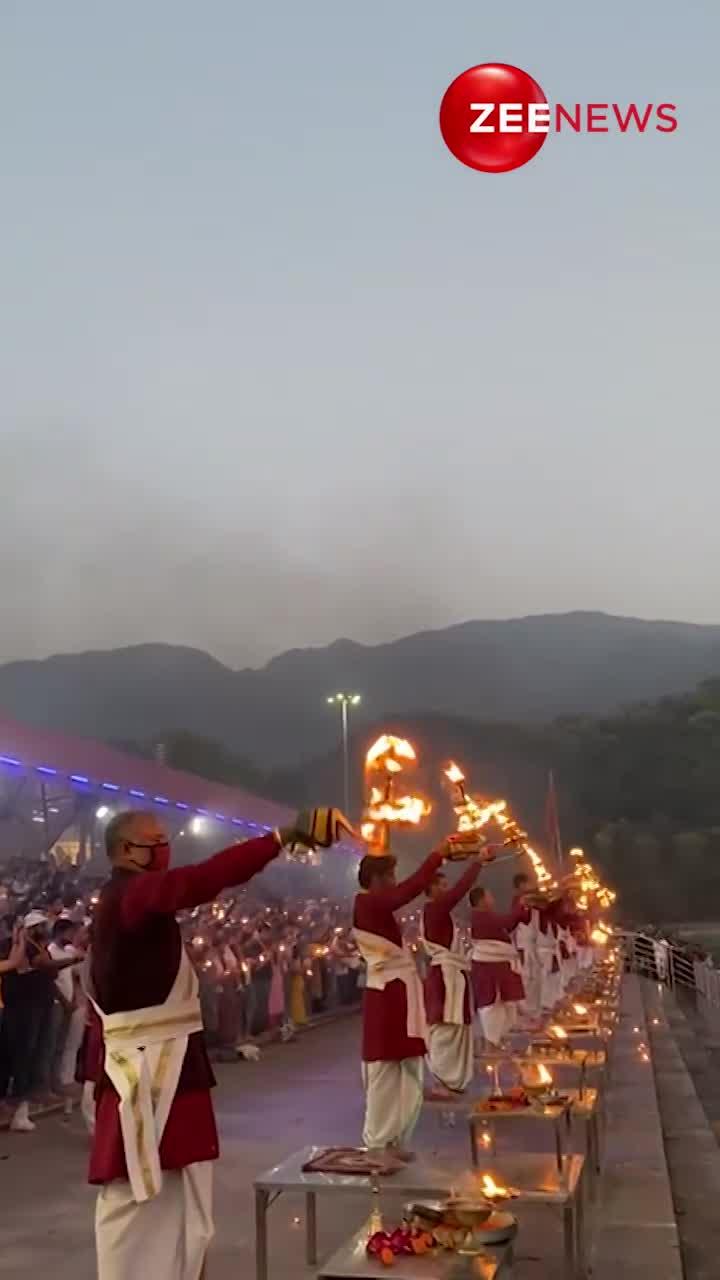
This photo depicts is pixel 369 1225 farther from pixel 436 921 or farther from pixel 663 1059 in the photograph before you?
pixel 663 1059

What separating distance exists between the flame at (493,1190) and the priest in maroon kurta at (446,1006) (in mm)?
5154

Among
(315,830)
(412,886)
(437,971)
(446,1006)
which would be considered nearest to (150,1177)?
(315,830)

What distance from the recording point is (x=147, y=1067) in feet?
15.5

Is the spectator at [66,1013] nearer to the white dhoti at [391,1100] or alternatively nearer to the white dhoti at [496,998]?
the white dhoti at [496,998]

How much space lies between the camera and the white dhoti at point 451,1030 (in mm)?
11180

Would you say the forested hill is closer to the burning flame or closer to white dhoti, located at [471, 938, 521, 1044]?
white dhoti, located at [471, 938, 521, 1044]

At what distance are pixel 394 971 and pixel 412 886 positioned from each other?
0.94m

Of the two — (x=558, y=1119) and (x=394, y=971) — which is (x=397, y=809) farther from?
(x=394, y=971)

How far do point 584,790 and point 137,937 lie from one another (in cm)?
10017

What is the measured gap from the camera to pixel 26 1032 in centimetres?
1170

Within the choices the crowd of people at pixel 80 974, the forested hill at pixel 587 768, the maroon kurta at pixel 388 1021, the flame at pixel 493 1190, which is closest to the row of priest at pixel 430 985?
the maroon kurta at pixel 388 1021

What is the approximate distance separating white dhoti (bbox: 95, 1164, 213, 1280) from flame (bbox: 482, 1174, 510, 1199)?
1.37 meters

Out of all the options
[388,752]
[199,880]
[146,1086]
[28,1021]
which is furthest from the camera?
[28,1021]

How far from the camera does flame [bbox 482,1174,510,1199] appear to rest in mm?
5586
